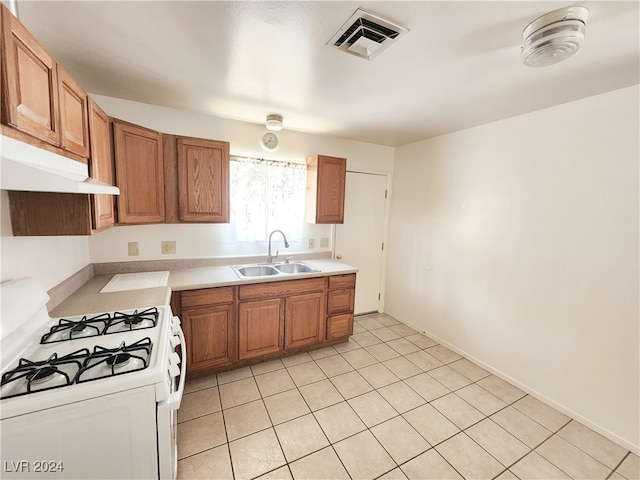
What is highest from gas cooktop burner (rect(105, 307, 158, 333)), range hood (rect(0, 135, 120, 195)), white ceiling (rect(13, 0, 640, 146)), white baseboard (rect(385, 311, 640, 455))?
white ceiling (rect(13, 0, 640, 146))

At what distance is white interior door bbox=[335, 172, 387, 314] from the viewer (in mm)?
3383

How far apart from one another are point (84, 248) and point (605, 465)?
386cm

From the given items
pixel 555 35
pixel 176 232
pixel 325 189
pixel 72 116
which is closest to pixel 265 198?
pixel 325 189

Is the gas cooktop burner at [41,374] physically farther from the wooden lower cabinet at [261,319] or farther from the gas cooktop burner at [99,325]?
the wooden lower cabinet at [261,319]

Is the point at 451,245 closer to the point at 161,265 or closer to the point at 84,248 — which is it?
the point at 161,265

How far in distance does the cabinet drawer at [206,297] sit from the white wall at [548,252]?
225 centimetres

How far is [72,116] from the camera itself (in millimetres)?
1282

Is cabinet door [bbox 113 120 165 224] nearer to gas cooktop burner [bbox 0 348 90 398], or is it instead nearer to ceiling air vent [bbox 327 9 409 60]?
gas cooktop burner [bbox 0 348 90 398]

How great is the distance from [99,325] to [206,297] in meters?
0.80

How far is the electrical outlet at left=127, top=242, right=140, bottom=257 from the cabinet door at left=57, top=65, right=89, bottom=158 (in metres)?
1.10

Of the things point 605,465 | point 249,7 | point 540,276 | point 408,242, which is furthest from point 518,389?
point 249,7

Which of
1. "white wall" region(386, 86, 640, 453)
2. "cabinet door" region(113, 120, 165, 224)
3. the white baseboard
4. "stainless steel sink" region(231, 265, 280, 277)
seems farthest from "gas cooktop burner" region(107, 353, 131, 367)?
the white baseboard

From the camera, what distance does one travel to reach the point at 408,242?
3369 millimetres

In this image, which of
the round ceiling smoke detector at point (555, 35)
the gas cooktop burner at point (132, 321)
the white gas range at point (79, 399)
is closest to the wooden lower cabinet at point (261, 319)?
the gas cooktop burner at point (132, 321)
